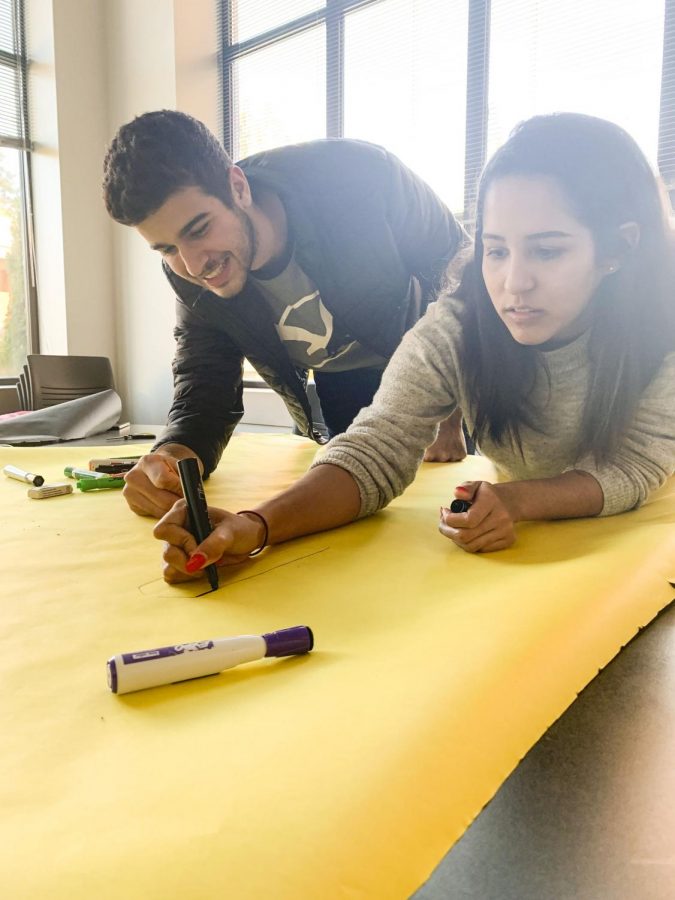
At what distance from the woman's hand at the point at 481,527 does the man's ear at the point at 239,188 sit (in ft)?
2.21

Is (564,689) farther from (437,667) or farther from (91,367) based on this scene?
(91,367)

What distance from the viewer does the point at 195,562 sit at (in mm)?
682

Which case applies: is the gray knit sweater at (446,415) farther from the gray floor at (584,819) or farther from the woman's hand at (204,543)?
the gray floor at (584,819)

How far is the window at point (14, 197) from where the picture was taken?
146 inches

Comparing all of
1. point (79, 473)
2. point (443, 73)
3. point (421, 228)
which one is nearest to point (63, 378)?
point (79, 473)

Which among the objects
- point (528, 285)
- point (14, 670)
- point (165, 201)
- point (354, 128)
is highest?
point (354, 128)

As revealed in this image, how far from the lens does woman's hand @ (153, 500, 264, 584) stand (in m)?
0.69

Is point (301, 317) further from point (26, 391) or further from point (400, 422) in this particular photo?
point (26, 391)

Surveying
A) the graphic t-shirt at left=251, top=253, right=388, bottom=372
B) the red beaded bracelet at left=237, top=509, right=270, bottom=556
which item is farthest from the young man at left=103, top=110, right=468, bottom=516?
the red beaded bracelet at left=237, top=509, right=270, bottom=556

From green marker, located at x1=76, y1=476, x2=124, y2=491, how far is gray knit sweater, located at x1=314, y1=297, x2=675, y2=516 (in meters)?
0.47

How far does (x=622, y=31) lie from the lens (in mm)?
2381

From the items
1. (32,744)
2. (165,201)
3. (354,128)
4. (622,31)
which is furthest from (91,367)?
(32,744)

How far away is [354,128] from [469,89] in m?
0.66

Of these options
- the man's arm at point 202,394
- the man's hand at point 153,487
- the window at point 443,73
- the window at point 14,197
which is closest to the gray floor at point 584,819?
the man's hand at point 153,487
